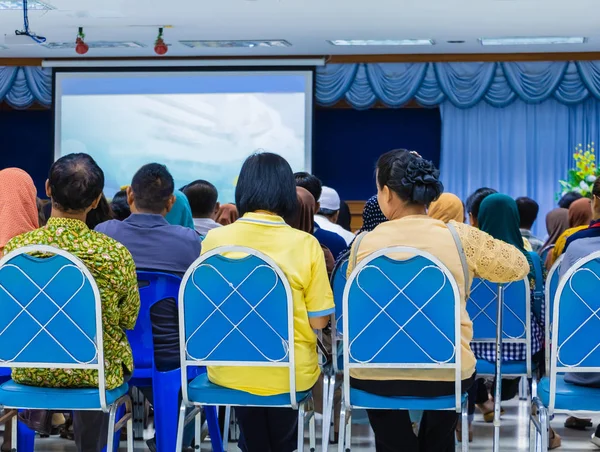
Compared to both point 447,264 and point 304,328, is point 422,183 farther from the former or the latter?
point 304,328

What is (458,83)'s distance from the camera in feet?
30.0

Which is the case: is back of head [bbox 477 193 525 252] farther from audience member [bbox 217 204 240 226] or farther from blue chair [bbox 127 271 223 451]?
audience member [bbox 217 204 240 226]

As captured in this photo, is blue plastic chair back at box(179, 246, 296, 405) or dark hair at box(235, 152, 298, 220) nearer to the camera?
blue plastic chair back at box(179, 246, 296, 405)

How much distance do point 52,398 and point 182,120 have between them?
24.6 ft

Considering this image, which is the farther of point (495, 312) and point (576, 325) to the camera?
point (495, 312)

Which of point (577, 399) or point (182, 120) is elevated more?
point (182, 120)

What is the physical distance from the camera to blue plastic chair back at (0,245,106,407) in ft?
7.55

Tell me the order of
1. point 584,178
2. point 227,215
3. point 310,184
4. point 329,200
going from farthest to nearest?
point 584,178, point 227,215, point 329,200, point 310,184

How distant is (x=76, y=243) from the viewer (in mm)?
2418

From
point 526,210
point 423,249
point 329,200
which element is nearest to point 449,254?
point 423,249

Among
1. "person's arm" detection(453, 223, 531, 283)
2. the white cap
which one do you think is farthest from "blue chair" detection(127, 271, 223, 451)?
the white cap

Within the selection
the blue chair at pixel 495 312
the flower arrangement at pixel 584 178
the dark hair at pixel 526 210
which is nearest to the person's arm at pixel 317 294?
the blue chair at pixel 495 312

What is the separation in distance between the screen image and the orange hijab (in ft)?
20.2

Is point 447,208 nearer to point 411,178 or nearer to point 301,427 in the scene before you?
point 411,178
